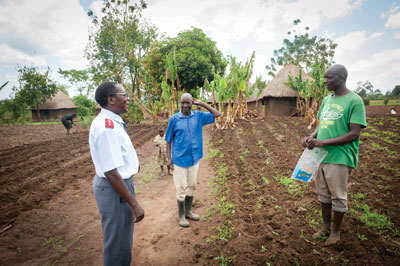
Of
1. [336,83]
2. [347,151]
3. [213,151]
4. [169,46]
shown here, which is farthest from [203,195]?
[169,46]

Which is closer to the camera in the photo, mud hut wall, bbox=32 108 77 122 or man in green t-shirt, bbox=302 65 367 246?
man in green t-shirt, bbox=302 65 367 246

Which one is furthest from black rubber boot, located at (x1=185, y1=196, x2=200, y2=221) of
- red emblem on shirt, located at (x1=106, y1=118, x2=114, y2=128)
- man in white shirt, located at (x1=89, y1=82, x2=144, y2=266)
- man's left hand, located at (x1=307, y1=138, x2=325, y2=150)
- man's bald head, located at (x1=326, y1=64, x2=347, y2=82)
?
man's bald head, located at (x1=326, y1=64, x2=347, y2=82)

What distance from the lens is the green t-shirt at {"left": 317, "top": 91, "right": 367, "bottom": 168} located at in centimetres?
198

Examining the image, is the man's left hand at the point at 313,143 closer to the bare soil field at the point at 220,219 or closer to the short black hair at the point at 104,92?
the bare soil field at the point at 220,219

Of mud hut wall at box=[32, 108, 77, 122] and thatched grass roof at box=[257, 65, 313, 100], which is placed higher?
thatched grass roof at box=[257, 65, 313, 100]

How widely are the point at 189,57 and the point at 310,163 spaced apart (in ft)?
48.8

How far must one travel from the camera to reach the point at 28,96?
2456 cm

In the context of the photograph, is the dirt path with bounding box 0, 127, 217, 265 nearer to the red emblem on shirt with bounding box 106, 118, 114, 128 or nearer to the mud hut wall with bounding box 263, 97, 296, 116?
the red emblem on shirt with bounding box 106, 118, 114, 128

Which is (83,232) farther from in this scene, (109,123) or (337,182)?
(337,182)

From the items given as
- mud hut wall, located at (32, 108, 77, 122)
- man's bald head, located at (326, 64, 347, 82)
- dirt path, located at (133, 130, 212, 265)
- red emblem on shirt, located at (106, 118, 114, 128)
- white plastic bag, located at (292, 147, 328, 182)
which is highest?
mud hut wall, located at (32, 108, 77, 122)

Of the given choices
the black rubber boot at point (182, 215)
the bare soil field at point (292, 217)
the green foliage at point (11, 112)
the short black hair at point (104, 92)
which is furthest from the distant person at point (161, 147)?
the green foliage at point (11, 112)

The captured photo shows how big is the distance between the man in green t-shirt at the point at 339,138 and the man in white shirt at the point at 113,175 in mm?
1900

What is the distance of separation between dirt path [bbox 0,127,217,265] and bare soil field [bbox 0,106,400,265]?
14mm

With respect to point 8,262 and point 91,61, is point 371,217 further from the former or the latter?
point 91,61
